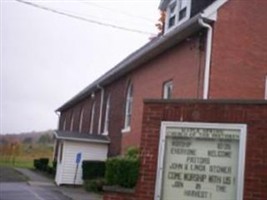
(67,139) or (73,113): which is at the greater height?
(73,113)

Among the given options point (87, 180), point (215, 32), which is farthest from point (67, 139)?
point (215, 32)

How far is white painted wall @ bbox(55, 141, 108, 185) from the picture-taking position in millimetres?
30625

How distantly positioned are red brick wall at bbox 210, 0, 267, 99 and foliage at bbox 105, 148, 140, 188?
22.4 feet

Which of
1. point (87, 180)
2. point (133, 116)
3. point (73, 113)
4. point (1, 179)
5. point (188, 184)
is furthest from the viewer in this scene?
point (73, 113)

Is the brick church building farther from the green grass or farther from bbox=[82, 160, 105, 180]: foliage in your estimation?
the green grass

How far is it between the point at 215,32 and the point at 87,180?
1314 centimetres

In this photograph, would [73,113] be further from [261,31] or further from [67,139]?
[261,31]

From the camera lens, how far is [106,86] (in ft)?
109

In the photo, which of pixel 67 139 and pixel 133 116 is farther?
pixel 67 139

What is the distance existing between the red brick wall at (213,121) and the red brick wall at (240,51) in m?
8.46

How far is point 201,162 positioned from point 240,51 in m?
10.4

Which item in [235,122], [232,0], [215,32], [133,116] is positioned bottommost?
[235,122]

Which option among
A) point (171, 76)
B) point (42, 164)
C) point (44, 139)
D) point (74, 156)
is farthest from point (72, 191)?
point (44, 139)

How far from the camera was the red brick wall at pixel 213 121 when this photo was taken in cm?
900
